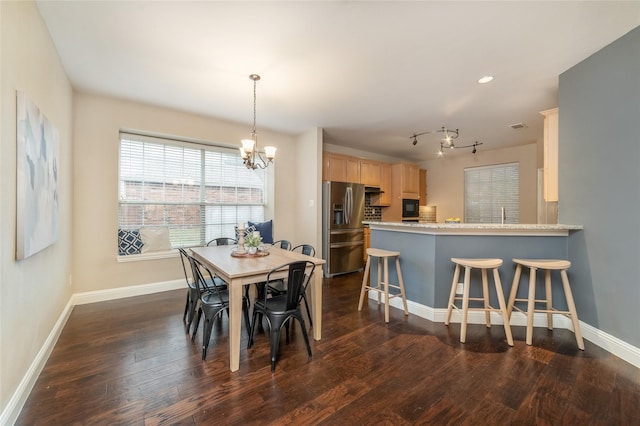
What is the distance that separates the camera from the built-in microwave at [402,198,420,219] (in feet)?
21.1

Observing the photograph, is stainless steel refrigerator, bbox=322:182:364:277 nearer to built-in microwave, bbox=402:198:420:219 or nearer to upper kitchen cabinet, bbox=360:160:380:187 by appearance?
upper kitchen cabinet, bbox=360:160:380:187

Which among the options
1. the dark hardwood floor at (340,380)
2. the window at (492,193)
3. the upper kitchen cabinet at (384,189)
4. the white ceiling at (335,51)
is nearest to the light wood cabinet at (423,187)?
the window at (492,193)

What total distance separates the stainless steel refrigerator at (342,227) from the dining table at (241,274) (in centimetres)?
189

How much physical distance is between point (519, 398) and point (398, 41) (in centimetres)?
284

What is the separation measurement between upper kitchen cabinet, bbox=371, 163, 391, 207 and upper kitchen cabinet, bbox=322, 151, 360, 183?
2.73 ft

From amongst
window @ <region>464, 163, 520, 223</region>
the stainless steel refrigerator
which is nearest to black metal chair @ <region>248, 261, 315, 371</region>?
the stainless steel refrigerator

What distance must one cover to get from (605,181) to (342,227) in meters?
3.44

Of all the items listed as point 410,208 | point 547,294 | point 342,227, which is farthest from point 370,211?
point 547,294

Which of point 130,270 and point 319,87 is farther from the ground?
point 319,87

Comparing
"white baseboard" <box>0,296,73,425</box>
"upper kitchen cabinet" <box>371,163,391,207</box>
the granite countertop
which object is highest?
"upper kitchen cabinet" <box>371,163,391,207</box>

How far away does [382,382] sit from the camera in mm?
1893

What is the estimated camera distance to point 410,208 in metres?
6.55

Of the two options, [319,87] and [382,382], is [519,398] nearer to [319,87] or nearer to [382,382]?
[382,382]

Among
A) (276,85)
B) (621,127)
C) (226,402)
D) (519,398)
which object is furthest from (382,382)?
(276,85)
